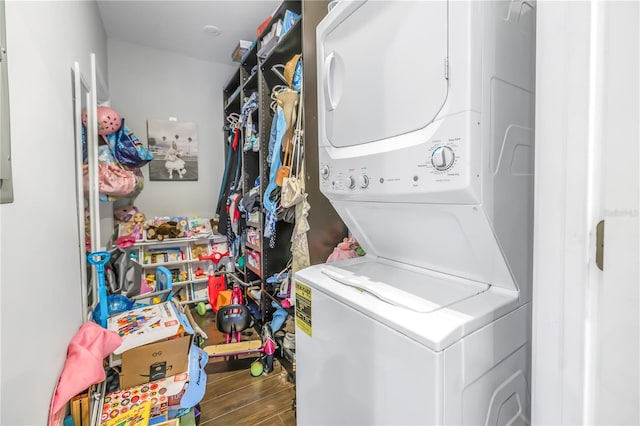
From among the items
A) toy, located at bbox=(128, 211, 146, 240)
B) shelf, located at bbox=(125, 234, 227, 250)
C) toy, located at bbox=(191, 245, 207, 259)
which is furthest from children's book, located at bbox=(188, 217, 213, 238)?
toy, located at bbox=(128, 211, 146, 240)

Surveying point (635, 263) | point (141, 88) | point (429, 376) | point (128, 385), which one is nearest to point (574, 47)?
point (635, 263)

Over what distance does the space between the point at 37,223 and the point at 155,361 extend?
2.65 feet

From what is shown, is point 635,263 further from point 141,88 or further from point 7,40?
point 141,88

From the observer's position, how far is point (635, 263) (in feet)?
1.18

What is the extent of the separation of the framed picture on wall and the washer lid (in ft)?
9.25

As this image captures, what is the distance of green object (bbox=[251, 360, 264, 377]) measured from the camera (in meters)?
2.02

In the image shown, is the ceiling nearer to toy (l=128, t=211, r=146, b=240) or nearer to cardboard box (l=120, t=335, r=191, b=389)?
toy (l=128, t=211, r=146, b=240)

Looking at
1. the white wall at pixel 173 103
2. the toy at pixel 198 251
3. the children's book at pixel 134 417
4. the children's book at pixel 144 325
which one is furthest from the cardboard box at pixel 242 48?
the children's book at pixel 134 417

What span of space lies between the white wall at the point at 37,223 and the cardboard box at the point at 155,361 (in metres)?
0.27

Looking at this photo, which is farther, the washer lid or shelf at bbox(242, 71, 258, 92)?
shelf at bbox(242, 71, 258, 92)

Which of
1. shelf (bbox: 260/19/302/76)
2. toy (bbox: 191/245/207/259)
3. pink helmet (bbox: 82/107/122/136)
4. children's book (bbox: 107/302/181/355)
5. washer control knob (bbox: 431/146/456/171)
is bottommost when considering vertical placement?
children's book (bbox: 107/302/181/355)

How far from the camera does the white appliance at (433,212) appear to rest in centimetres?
65

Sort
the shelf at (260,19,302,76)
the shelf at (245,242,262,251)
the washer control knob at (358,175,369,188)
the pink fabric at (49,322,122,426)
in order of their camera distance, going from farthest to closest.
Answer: the shelf at (245,242,262,251)
the shelf at (260,19,302,76)
the pink fabric at (49,322,122,426)
the washer control knob at (358,175,369,188)

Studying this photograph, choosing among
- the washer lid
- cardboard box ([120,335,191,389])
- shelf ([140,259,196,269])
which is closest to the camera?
the washer lid
